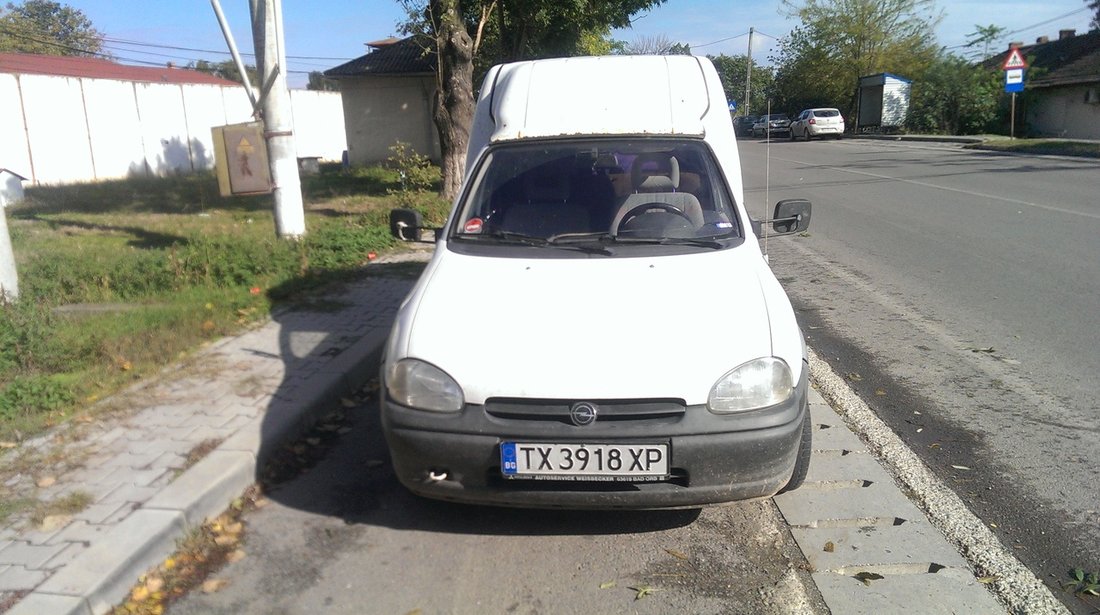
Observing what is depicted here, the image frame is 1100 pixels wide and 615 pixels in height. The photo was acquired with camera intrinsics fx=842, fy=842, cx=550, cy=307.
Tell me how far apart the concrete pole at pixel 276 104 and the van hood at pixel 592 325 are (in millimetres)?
5924

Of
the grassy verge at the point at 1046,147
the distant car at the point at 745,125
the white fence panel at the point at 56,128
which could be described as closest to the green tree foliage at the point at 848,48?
the distant car at the point at 745,125

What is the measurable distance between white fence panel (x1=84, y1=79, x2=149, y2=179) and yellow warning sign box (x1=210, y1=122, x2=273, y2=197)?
1813 cm

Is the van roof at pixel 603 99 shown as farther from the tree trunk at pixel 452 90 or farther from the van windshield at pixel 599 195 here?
the tree trunk at pixel 452 90

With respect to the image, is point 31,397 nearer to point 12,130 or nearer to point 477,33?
point 477,33

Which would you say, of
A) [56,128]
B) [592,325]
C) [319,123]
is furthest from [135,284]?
[319,123]

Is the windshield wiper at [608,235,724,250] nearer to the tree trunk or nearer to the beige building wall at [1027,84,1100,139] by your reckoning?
the tree trunk

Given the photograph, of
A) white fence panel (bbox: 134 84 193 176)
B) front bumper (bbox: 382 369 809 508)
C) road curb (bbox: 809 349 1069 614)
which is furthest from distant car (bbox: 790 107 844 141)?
front bumper (bbox: 382 369 809 508)

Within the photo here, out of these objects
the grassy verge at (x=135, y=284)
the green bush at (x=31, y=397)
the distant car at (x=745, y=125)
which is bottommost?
the green bush at (x=31, y=397)

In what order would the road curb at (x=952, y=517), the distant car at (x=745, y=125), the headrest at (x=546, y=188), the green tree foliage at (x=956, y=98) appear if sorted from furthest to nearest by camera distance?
the distant car at (x=745, y=125) < the green tree foliage at (x=956, y=98) < the headrest at (x=546, y=188) < the road curb at (x=952, y=517)

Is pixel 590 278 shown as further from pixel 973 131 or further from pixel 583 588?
pixel 973 131

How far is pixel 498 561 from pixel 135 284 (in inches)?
234

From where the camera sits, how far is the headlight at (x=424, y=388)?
132 inches

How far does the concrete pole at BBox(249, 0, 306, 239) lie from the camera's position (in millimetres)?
9125

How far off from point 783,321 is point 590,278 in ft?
2.89
